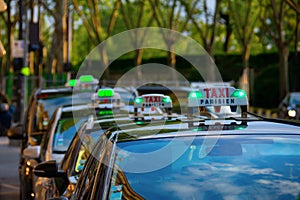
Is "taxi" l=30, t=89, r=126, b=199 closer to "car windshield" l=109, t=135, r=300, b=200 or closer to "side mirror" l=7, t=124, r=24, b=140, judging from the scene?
"side mirror" l=7, t=124, r=24, b=140

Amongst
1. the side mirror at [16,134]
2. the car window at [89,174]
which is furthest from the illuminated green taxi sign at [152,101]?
the side mirror at [16,134]

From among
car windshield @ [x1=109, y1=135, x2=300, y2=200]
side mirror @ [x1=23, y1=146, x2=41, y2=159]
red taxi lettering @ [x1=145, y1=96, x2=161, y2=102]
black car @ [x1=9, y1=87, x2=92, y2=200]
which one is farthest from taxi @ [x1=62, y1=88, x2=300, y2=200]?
black car @ [x1=9, y1=87, x2=92, y2=200]

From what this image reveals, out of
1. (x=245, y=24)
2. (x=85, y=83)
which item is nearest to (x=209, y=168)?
(x=85, y=83)

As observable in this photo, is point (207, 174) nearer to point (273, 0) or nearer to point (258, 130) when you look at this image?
point (258, 130)

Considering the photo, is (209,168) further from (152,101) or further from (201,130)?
(152,101)

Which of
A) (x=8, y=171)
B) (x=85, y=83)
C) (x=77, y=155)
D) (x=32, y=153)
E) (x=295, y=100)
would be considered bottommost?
(x=8, y=171)

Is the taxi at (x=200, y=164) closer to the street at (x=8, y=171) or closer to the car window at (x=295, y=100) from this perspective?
the street at (x=8, y=171)

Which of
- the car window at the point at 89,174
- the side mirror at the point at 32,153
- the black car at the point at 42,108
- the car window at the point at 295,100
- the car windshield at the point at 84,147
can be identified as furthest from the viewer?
the car window at the point at 295,100

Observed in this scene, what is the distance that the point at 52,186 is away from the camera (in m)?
6.93

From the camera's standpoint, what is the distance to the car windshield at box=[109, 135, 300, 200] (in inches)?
160

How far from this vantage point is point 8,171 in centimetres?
1512

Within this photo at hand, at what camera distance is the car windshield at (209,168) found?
160 inches

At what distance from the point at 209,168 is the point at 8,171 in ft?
37.5

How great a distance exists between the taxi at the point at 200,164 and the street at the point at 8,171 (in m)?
7.19
